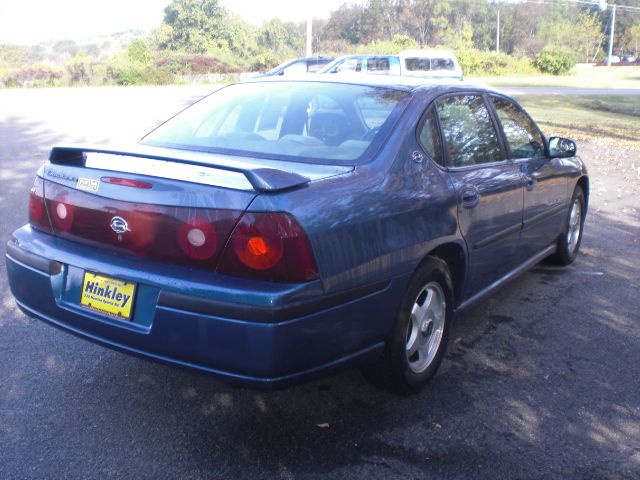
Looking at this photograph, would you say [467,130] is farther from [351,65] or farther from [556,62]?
[556,62]

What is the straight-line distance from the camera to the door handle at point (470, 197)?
3.81 m

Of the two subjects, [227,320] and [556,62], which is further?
[556,62]

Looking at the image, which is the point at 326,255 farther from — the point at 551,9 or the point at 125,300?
the point at 551,9

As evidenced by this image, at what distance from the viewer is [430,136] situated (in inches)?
147

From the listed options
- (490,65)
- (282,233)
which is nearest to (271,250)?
(282,233)

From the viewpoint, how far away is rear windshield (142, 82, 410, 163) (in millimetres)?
3590

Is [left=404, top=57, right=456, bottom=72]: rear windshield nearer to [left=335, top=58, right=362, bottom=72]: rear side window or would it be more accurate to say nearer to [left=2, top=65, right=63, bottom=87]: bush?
[left=335, top=58, right=362, bottom=72]: rear side window

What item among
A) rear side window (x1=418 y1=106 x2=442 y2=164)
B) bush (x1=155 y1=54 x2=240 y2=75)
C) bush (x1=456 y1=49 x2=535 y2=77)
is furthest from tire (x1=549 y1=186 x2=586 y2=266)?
bush (x1=456 y1=49 x2=535 y2=77)

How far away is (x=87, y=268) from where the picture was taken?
119 inches

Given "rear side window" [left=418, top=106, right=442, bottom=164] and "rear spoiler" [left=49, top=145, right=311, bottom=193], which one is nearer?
"rear spoiler" [left=49, top=145, right=311, bottom=193]

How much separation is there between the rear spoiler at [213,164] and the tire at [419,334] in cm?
85

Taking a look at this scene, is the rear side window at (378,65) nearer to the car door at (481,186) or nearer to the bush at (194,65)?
the car door at (481,186)

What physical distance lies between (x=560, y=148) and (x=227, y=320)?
134 inches

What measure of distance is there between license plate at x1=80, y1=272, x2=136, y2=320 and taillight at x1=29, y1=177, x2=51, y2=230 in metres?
0.48
